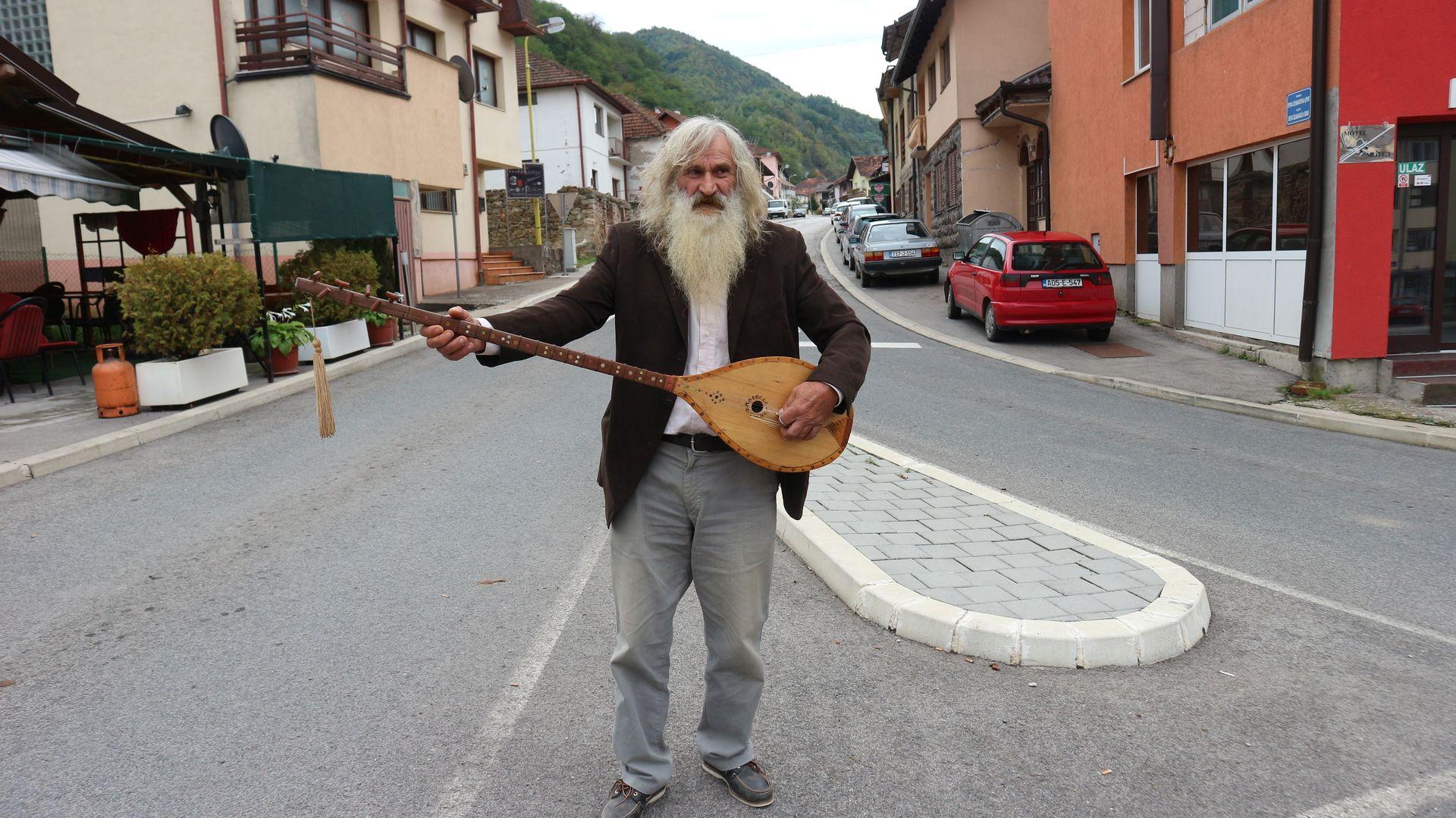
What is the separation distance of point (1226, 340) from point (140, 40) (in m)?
19.3

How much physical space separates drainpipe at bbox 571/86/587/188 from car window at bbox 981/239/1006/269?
30.1 metres

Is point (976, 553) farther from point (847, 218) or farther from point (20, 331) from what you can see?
point (847, 218)

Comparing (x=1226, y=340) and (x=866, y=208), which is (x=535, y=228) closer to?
(x=866, y=208)

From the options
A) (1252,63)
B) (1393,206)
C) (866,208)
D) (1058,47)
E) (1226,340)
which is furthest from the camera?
(866,208)

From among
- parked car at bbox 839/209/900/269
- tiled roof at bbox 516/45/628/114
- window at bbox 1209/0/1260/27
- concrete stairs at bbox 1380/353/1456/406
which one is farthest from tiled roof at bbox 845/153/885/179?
concrete stairs at bbox 1380/353/1456/406

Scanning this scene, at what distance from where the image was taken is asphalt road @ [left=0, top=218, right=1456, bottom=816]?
10.6 feet

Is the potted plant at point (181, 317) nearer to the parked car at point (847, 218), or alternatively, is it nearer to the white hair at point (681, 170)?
the white hair at point (681, 170)

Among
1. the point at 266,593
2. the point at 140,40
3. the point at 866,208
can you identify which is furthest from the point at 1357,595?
the point at 866,208

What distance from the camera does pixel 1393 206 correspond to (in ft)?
36.4

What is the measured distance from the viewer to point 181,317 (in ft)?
35.5

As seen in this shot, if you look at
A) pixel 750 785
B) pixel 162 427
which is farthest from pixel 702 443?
pixel 162 427

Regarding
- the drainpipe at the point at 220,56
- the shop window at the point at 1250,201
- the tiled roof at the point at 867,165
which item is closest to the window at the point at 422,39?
the drainpipe at the point at 220,56

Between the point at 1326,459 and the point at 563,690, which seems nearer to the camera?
the point at 563,690

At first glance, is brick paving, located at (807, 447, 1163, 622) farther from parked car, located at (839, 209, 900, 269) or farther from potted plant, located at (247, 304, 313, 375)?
parked car, located at (839, 209, 900, 269)
